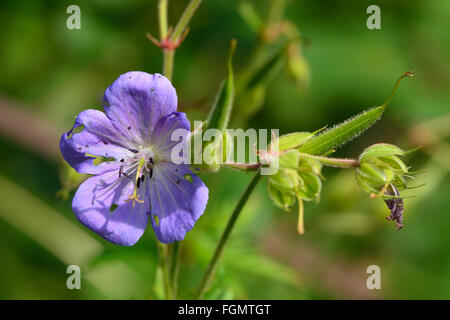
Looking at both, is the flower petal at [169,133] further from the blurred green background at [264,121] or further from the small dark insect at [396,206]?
the blurred green background at [264,121]

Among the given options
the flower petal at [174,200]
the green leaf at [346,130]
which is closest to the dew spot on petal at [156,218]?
the flower petal at [174,200]

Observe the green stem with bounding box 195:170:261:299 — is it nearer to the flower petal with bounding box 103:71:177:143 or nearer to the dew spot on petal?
the dew spot on petal

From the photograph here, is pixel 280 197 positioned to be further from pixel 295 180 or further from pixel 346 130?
pixel 346 130

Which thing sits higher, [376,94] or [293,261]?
[376,94]

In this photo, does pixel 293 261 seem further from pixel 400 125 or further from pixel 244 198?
pixel 244 198

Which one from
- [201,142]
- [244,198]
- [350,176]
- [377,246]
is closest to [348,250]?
[377,246]
